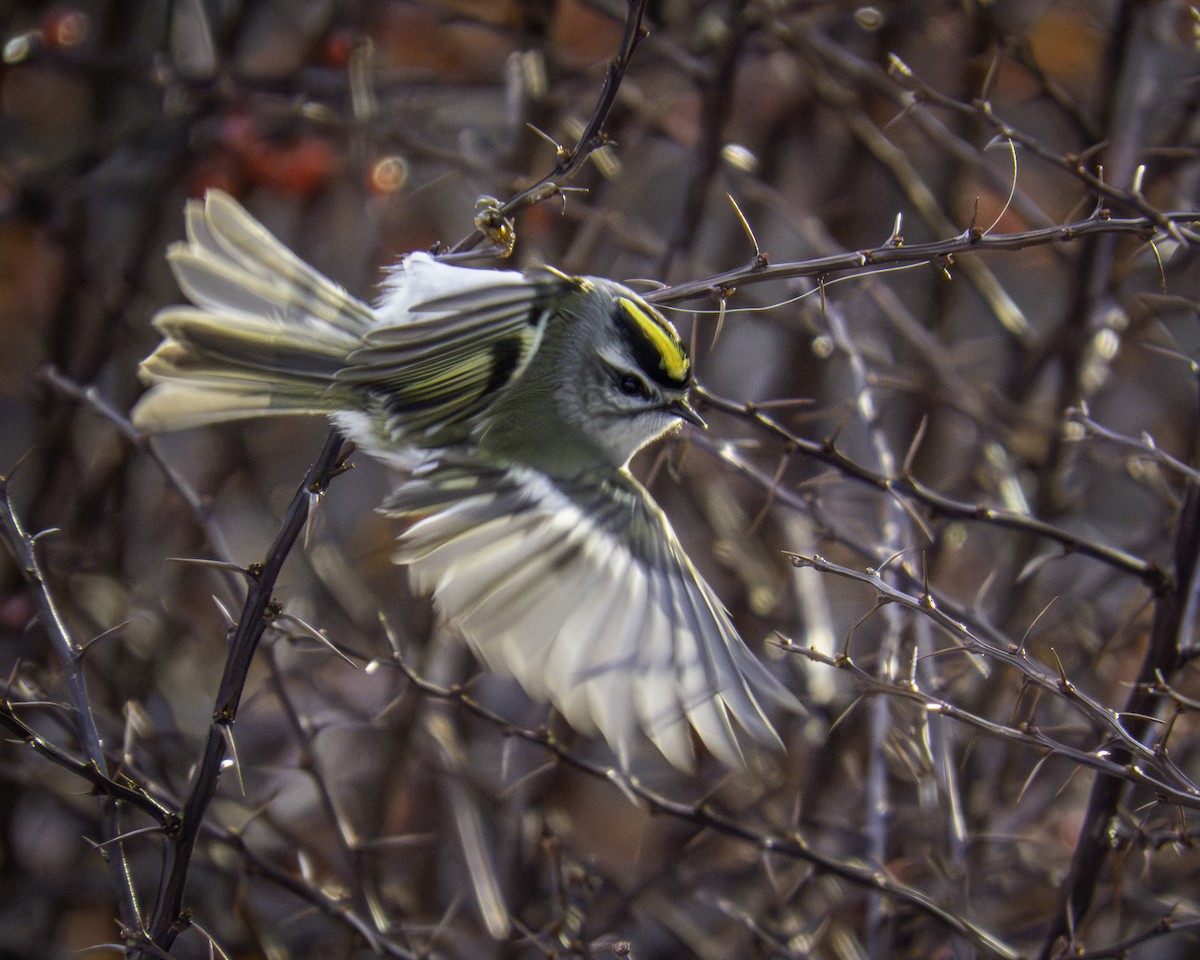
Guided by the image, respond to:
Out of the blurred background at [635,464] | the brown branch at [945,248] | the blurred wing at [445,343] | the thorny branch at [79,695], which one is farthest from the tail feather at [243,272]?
the brown branch at [945,248]

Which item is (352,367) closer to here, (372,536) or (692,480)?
(692,480)

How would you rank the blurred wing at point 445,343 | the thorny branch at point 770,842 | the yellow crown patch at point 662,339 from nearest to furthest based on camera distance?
the thorny branch at point 770,842
the blurred wing at point 445,343
the yellow crown patch at point 662,339

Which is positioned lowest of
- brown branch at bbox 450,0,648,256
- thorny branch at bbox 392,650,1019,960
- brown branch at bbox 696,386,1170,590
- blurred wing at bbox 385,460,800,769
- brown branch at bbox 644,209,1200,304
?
thorny branch at bbox 392,650,1019,960

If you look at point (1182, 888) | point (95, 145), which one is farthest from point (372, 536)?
point (1182, 888)

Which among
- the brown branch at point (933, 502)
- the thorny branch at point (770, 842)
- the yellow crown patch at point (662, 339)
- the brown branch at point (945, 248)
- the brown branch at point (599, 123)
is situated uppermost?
the brown branch at point (599, 123)

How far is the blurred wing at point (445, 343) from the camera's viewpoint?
4.61 ft

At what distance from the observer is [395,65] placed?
305cm

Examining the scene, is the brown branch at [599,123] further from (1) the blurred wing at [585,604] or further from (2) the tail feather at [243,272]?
(2) the tail feather at [243,272]

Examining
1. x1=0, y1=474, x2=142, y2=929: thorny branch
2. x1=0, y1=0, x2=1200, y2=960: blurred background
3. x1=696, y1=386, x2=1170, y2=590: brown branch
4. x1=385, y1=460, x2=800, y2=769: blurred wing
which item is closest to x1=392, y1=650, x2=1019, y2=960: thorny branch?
x1=385, y1=460, x2=800, y2=769: blurred wing

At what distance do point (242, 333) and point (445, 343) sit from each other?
407 mm

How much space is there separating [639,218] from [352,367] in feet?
7.11

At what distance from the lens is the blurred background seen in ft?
6.43

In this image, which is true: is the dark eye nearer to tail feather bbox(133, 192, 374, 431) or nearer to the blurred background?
the blurred background

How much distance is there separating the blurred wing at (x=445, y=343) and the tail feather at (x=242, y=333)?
10 centimetres
